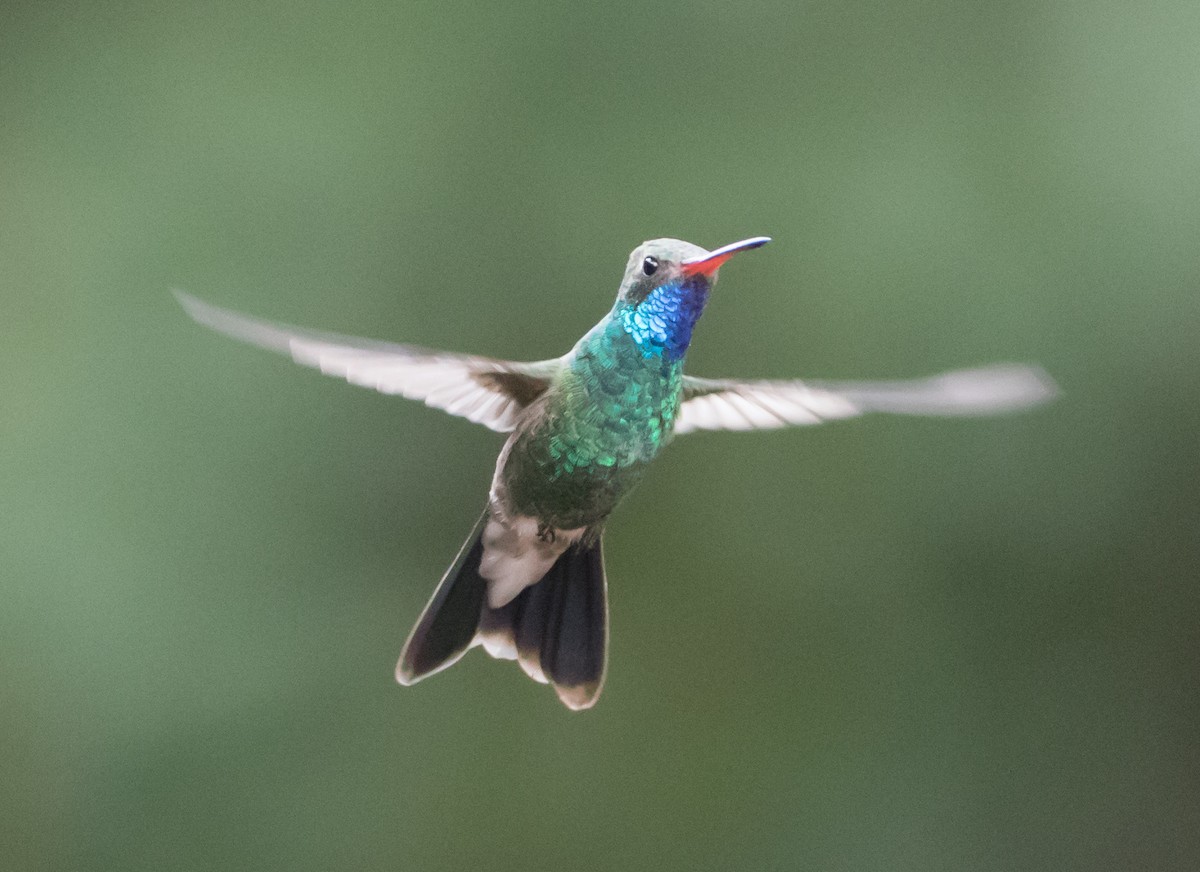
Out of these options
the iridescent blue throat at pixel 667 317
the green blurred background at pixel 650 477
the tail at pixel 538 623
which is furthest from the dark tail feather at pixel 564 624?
the green blurred background at pixel 650 477

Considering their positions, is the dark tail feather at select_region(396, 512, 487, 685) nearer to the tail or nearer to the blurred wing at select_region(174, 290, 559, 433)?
the tail

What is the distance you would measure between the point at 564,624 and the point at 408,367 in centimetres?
48

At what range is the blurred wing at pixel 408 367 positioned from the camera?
2.25 ft

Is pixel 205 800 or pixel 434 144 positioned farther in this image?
pixel 434 144

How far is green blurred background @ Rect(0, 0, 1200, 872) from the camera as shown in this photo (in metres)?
2.19

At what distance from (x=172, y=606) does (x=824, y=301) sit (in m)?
1.28

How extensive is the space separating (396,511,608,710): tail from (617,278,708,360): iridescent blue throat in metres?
0.27

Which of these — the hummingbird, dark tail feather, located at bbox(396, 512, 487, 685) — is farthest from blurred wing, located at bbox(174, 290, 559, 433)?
dark tail feather, located at bbox(396, 512, 487, 685)

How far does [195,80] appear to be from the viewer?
231cm

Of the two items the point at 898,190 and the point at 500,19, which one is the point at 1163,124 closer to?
the point at 898,190

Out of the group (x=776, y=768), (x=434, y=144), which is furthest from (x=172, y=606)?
(x=776, y=768)

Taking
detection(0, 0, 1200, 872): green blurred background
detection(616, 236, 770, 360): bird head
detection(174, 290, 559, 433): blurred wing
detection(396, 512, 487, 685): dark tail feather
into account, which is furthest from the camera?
detection(0, 0, 1200, 872): green blurred background

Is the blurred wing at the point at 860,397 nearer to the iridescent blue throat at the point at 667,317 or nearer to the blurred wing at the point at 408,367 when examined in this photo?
the iridescent blue throat at the point at 667,317

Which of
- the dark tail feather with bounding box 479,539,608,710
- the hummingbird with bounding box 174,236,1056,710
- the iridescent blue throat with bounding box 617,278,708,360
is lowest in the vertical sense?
the dark tail feather with bounding box 479,539,608,710
